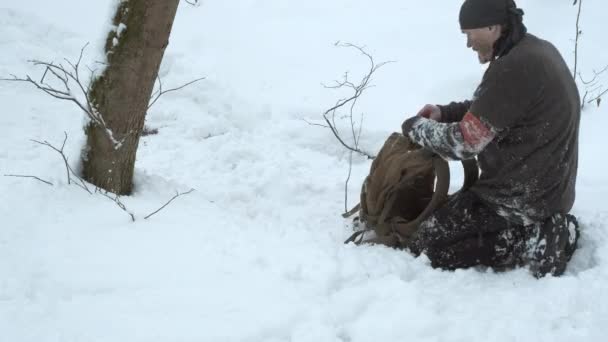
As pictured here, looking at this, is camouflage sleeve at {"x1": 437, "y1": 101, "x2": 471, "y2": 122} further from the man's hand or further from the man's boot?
the man's boot

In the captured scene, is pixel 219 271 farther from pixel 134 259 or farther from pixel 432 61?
pixel 432 61

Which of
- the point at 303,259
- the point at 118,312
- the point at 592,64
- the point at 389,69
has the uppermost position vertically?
the point at 592,64

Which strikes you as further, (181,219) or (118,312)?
(181,219)

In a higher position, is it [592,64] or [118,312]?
[592,64]

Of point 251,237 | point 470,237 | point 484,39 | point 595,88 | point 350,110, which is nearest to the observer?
point 484,39

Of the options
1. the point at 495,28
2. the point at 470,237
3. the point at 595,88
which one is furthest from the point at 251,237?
the point at 595,88

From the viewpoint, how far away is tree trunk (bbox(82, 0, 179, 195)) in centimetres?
290

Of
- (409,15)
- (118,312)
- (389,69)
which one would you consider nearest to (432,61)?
(389,69)

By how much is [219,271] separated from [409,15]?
257 inches

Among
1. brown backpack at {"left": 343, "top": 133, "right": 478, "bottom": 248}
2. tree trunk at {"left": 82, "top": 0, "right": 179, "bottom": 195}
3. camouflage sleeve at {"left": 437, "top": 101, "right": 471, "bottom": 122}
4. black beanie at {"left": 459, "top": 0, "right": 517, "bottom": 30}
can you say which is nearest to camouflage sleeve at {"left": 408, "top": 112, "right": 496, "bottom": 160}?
brown backpack at {"left": 343, "top": 133, "right": 478, "bottom": 248}

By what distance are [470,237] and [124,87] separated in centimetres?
223

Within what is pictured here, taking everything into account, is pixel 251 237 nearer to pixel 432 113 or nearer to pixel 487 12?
pixel 432 113

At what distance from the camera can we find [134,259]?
8.36 ft

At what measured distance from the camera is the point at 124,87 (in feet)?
9.98
